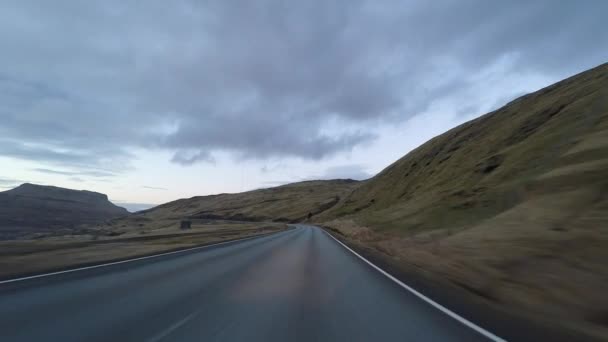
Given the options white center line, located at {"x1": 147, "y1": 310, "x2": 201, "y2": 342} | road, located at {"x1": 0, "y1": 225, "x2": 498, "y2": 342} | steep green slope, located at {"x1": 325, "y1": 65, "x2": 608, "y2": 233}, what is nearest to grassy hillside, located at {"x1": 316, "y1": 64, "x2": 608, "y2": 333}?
steep green slope, located at {"x1": 325, "y1": 65, "x2": 608, "y2": 233}

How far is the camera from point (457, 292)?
10.6m

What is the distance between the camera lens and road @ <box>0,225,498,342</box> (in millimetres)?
6099

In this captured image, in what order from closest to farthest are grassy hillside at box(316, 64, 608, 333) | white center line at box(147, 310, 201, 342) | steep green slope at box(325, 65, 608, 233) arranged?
white center line at box(147, 310, 201, 342), grassy hillside at box(316, 64, 608, 333), steep green slope at box(325, 65, 608, 233)

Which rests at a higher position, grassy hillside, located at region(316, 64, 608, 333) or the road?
grassy hillside, located at region(316, 64, 608, 333)

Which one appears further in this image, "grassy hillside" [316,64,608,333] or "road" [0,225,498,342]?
"grassy hillside" [316,64,608,333]

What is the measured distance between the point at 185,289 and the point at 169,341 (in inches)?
184

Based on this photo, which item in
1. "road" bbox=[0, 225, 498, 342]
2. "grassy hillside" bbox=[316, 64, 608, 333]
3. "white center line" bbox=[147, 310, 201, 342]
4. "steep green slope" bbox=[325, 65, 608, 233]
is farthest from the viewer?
"steep green slope" bbox=[325, 65, 608, 233]

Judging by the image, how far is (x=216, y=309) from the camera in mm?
7836

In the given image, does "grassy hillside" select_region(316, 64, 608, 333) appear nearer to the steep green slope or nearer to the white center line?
the steep green slope

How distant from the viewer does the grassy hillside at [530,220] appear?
10.1 m

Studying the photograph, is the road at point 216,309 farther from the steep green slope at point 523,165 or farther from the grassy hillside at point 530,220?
the steep green slope at point 523,165

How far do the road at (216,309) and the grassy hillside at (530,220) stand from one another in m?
3.20

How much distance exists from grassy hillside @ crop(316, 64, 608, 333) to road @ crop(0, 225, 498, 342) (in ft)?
10.5

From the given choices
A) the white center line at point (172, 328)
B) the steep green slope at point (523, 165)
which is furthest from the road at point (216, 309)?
the steep green slope at point (523, 165)
